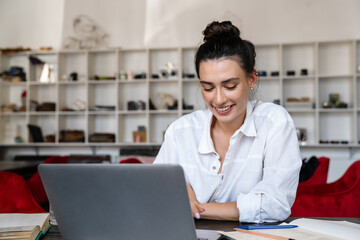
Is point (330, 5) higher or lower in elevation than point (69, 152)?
higher

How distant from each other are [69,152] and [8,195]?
4031 mm

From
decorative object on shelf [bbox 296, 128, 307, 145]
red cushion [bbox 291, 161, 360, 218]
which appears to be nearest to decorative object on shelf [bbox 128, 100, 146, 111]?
decorative object on shelf [bbox 296, 128, 307, 145]

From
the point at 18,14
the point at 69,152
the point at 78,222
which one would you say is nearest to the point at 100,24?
the point at 18,14

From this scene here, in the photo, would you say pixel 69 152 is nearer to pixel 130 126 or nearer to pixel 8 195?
pixel 130 126

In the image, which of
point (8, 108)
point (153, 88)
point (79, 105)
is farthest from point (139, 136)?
point (8, 108)

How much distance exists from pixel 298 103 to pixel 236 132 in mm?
3757

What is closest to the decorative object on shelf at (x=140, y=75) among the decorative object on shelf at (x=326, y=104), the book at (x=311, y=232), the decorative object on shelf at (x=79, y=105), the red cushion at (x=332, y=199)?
the decorative object on shelf at (x=79, y=105)

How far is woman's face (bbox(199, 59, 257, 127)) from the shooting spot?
1.49 meters

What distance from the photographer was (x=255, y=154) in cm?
157

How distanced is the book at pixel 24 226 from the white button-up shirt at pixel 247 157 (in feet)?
2.06

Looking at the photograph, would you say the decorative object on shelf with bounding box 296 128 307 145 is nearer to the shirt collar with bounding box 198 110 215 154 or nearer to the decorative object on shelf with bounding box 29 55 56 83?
the decorative object on shelf with bounding box 29 55 56 83

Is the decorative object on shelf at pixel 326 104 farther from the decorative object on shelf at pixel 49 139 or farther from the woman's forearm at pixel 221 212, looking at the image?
the woman's forearm at pixel 221 212

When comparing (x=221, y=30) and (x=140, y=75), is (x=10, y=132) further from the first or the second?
(x=221, y=30)

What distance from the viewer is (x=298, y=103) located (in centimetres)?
509
